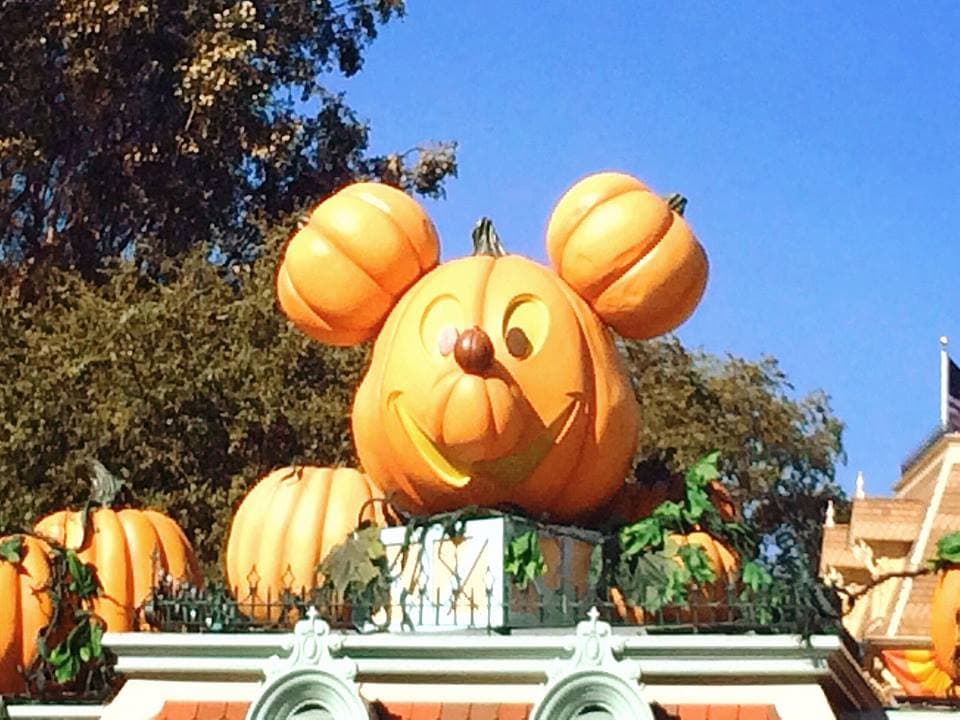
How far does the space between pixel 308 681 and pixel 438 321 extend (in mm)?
1745

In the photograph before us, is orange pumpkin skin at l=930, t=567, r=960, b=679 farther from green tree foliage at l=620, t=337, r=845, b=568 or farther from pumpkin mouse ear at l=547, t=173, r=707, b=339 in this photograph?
green tree foliage at l=620, t=337, r=845, b=568

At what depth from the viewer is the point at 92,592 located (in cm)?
938

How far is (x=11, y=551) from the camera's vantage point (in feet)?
30.5

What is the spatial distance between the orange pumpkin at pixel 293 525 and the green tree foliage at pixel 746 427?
1296 centimetres

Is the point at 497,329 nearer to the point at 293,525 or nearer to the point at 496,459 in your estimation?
the point at 496,459

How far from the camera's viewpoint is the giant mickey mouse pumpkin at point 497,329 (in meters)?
7.74

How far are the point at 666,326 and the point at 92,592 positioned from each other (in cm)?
315

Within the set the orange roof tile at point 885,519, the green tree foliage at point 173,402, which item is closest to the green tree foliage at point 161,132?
the green tree foliage at point 173,402

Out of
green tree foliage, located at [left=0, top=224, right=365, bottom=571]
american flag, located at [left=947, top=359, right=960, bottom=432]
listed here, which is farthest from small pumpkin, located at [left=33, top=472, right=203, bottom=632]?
american flag, located at [left=947, top=359, right=960, bottom=432]

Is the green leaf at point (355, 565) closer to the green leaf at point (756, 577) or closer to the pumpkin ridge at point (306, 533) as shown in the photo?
the pumpkin ridge at point (306, 533)

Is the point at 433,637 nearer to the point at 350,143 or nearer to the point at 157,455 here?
the point at 157,455

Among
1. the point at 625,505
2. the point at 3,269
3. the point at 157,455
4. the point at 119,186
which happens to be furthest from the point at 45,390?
the point at 625,505

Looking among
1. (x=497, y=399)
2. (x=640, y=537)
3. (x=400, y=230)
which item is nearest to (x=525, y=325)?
(x=497, y=399)

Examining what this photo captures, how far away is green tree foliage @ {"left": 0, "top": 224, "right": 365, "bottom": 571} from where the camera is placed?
15.6 m
